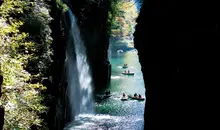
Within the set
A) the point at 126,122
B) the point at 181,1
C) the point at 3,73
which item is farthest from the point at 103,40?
the point at 3,73

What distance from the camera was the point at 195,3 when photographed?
11773 mm

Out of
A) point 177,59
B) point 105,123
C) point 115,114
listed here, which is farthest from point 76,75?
point 177,59

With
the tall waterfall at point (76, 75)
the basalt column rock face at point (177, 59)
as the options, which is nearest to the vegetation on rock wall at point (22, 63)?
the basalt column rock face at point (177, 59)

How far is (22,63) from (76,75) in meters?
21.1

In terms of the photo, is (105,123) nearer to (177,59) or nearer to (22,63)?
(177,59)

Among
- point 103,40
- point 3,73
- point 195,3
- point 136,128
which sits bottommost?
point 136,128

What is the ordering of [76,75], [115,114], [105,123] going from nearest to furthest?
[105,123] < [115,114] < [76,75]

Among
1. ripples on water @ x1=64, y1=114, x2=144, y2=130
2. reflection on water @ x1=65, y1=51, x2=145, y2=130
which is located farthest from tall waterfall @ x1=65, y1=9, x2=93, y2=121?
ripples on water @ x1=64, y1=114, x2=144, y2=130

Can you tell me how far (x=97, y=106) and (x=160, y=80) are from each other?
17.2 metres

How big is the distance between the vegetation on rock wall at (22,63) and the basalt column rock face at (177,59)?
6044mm

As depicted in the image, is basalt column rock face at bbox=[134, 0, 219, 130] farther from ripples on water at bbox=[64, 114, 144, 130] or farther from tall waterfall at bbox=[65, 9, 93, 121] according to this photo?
tall waterfall at bbox=[65, 9, 93, 121]

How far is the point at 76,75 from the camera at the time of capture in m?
31.6

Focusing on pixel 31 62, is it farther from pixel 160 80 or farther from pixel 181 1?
pixel 181 1

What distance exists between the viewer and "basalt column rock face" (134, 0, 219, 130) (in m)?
10.6
